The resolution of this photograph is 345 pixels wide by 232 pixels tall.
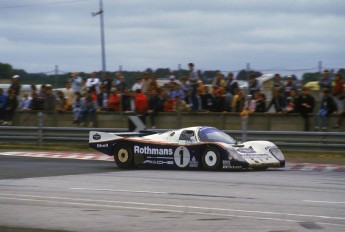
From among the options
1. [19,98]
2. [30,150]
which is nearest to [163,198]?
[30,150]

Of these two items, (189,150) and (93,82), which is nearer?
(189,150)

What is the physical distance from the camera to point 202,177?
15336mm

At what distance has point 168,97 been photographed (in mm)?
23375

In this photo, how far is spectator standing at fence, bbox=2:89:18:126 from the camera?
25516 millimetres

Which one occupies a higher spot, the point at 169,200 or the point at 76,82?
the point at 76,82

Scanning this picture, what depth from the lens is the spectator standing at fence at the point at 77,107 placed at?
81.3 feet

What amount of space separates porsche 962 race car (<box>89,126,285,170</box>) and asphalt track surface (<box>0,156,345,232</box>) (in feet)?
0.93

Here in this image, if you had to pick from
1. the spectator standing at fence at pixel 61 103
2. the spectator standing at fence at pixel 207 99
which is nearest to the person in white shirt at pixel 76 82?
the spectator standing at fence at pixel 61 103

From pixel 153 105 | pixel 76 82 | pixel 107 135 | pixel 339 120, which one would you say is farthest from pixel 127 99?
pixel 339 120

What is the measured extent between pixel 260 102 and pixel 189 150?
5.45 meters

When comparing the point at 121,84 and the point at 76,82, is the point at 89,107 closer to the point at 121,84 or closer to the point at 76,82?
the point at 76,82

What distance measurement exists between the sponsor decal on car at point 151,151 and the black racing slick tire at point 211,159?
856 mm

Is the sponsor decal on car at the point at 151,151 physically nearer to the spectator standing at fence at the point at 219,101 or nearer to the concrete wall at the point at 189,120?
the spectator standing at fence at the point at 219,101

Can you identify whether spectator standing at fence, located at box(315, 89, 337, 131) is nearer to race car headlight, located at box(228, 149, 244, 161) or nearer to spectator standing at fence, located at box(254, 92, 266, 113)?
spectator standing at fence, located at box(254, 92, 266, 113)
